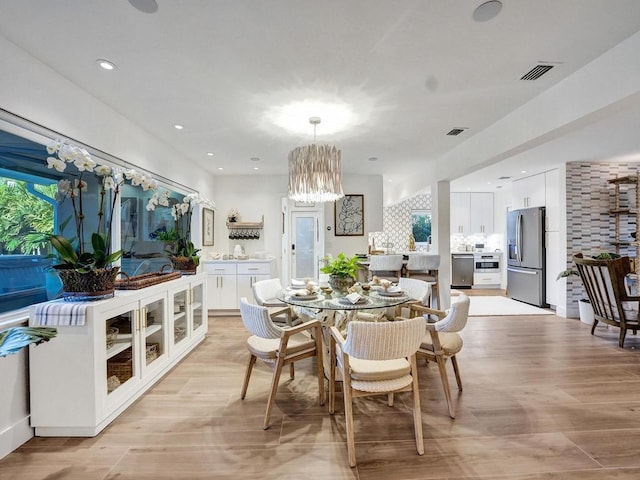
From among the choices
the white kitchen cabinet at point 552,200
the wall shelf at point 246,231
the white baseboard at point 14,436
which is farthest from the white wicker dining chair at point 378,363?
the white kitchen cabinet at point 552,200

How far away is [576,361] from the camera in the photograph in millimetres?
3266

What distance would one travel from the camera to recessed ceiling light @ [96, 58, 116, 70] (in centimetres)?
222

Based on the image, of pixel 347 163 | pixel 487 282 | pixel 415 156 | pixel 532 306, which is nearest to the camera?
pixel 415 156

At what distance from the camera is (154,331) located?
9.29ft

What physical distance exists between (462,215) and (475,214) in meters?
0.35

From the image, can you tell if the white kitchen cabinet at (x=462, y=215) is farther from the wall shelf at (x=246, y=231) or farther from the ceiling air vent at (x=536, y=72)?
the ceiling air vent at (x=536, y=72)

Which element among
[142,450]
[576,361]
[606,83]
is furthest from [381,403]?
[606,83]

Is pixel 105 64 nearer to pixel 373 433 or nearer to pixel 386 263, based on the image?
pixel 373 433

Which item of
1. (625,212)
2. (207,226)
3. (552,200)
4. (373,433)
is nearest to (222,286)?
(207,226)

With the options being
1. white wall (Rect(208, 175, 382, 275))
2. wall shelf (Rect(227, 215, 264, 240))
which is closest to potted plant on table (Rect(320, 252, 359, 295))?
white wall (Rect(208, 175, 382, 275))

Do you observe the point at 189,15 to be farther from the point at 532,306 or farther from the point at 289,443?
the point at 532,306

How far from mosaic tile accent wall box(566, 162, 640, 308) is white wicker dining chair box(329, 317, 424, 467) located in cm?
469

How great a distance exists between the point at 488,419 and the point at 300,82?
298 centimetres

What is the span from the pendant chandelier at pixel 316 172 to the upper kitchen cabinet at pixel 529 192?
4.62 meters
